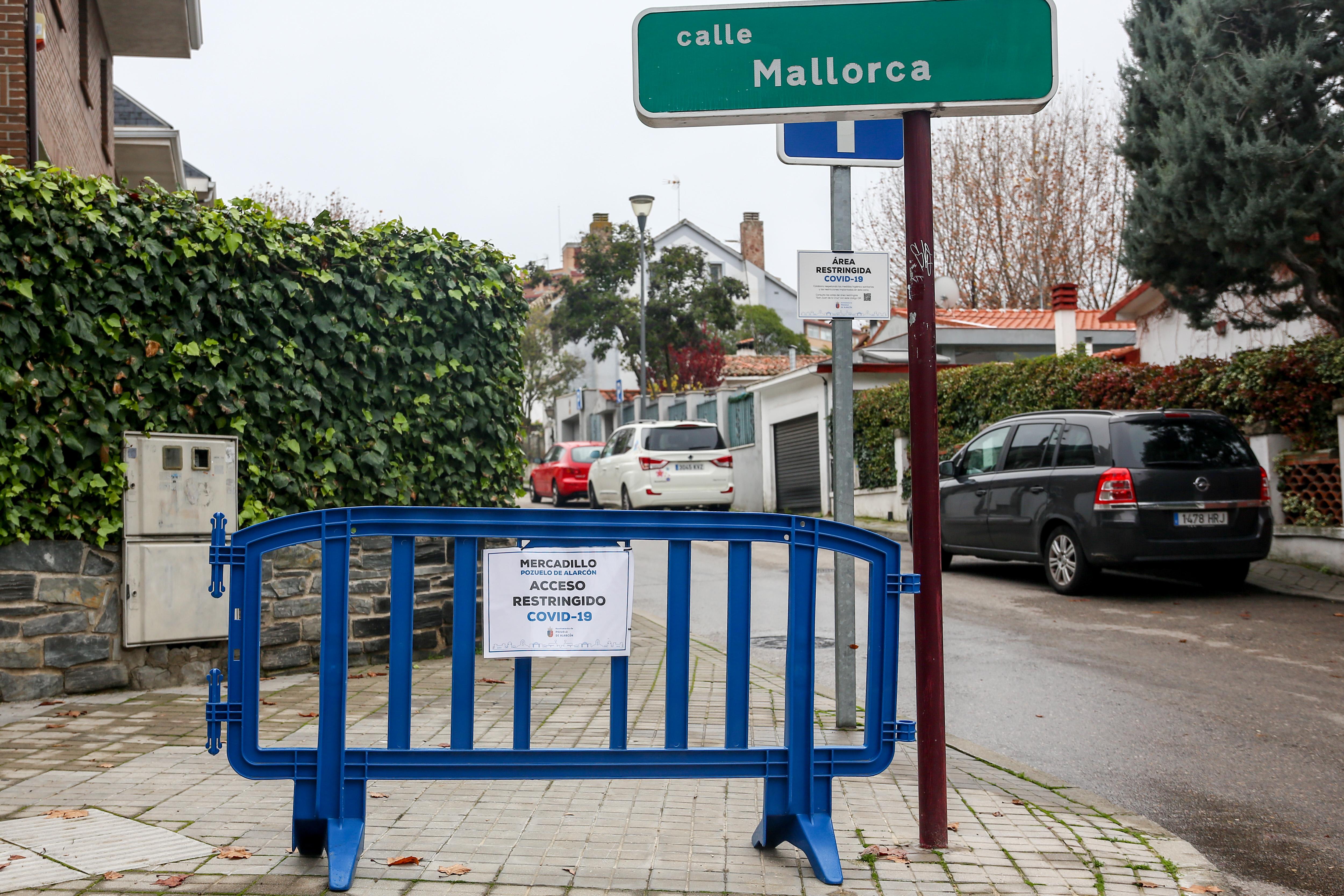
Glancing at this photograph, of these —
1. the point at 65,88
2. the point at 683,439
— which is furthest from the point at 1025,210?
the point at 65,88

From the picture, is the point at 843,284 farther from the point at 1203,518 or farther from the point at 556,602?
the point at 1203,518

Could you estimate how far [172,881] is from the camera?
148 inches

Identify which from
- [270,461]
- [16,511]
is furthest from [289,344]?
[16,511]

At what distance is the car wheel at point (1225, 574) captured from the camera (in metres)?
11.8

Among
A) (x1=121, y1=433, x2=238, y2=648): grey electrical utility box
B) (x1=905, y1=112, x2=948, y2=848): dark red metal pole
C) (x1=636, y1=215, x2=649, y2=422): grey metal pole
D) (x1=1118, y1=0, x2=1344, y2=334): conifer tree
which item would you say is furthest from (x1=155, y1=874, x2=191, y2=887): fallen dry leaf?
(x1=636, y1=215, x2=649, y2=422): grey metal pole

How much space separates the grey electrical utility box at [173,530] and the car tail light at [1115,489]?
25.2 feet

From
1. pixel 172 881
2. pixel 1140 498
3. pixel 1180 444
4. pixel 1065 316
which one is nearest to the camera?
pixel 172 881

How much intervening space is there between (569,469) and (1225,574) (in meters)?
18.3

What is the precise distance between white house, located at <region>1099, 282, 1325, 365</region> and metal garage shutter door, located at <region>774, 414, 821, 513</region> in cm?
677

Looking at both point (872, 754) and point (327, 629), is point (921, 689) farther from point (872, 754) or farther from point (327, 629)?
point (327, 629)

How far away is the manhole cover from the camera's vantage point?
30.4 feet

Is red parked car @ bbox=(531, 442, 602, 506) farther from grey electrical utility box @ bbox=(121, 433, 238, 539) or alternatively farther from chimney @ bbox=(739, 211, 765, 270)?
chimney @ bbox=(739, 211, 765, 270)

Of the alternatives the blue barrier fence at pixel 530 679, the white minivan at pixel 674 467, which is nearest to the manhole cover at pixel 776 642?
the blue barrier fence at pixel 530 679

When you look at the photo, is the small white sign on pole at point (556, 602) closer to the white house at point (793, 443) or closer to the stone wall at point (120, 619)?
the stone wall at point (120, 619)
